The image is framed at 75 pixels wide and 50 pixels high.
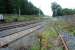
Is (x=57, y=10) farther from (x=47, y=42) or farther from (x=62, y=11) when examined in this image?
(x=47, y=42)

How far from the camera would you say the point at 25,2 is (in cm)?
10081

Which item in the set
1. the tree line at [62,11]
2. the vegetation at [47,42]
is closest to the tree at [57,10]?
the tree line at [62,11]

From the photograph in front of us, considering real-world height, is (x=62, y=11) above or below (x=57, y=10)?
below

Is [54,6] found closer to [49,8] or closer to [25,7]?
[49,8]

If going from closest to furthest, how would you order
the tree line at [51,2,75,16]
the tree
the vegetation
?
the vegetation → the tree line at [51,2,75,16] → the tree

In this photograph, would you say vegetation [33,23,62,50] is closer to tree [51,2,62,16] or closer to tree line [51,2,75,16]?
tree line [51,2,75,16]

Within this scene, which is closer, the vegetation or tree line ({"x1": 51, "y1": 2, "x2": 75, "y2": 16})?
the vegetation

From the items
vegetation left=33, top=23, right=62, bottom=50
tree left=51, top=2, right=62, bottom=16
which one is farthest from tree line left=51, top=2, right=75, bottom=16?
vegetation left=33, top=23, right=62, bottom=50

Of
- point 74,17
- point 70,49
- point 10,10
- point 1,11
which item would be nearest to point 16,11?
point 10,10

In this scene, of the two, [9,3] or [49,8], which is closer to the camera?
[9,3]

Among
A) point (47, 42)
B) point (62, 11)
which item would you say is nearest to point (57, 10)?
point (62, 11)

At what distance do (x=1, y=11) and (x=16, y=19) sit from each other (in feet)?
25.5

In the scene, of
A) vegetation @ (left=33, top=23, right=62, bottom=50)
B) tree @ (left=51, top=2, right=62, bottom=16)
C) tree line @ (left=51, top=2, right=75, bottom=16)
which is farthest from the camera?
tree @ (left=51, top=2, right=62, bottom=16)

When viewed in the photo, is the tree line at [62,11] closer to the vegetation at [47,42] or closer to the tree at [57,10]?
the tree at [57,10]
